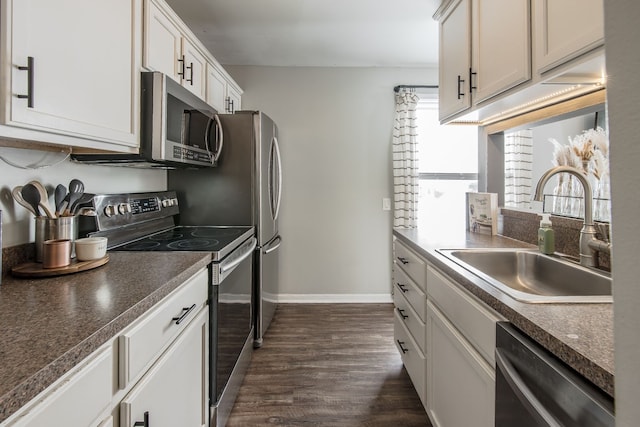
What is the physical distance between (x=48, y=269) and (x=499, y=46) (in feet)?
6.63

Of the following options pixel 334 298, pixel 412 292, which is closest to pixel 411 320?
pixel 412 292

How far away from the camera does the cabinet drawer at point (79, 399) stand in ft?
1.89

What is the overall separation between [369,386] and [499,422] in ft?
3.90

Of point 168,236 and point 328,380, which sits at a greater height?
point 168,236

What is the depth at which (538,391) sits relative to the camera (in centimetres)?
77

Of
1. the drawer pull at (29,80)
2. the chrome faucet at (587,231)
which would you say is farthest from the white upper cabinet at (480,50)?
the drawer pull at (29,80)

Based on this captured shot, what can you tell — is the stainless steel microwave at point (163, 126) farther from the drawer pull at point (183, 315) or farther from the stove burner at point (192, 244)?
the drawer pull at point (183, 315)

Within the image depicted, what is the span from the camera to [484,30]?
1.68 metres

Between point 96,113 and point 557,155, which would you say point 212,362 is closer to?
point 96,113

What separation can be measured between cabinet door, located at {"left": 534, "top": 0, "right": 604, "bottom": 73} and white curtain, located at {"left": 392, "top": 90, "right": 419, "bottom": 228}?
2045 mm

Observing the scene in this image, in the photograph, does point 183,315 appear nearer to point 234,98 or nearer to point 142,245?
point 142,245

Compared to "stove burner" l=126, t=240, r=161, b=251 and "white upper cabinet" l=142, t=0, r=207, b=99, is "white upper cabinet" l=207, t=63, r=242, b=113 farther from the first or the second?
"stove burner" l=126, t=240, r=161, b=251

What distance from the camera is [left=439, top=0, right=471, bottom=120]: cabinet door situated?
72.7 inches

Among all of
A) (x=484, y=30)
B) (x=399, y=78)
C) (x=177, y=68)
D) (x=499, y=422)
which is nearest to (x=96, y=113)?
(x=177, y=68)
